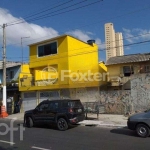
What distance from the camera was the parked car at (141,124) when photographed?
431 inches

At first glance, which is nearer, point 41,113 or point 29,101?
point 41,113

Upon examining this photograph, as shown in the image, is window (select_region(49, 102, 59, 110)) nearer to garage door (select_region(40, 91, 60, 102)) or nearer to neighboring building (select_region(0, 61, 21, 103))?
garage door (select_region(40, 91, 60, 102))

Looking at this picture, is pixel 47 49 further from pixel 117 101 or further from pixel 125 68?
pixel 117 101

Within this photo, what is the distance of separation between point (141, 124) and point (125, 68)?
17.7 m

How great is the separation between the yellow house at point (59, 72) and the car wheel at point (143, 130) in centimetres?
1119

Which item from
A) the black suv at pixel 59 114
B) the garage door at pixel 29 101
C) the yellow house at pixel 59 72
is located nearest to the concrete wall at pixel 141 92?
the yellow house at pixel 59 72

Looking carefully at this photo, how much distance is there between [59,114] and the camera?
47.6 feet

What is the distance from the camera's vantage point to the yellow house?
965 inches

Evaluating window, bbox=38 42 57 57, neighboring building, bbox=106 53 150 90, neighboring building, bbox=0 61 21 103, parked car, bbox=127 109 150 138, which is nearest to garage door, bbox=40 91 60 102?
window, bbox=38 42 57 57

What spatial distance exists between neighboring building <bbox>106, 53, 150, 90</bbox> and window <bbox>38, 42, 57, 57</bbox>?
6797 mm

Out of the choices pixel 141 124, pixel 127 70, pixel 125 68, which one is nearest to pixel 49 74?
pixel 125 68

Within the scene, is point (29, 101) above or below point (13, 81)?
below

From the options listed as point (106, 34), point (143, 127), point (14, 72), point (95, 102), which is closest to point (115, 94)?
point (95, 102)

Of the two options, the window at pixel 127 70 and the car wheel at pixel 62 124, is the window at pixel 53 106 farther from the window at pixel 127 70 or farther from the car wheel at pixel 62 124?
the window at pixel 127 70
